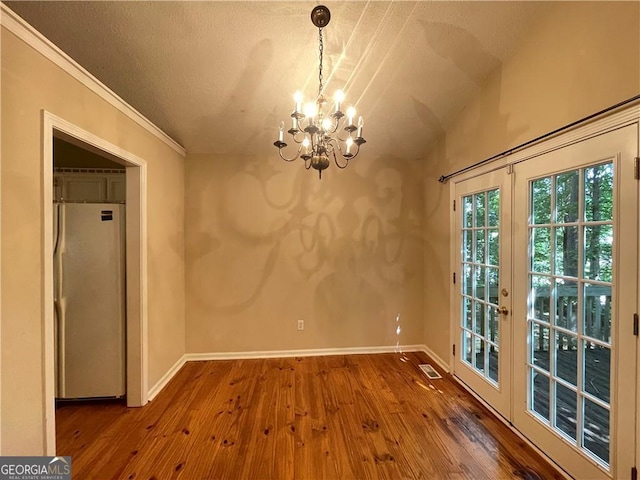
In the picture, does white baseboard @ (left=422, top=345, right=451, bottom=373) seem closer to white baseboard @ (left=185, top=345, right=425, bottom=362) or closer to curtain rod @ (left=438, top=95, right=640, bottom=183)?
white baseboard @ (left=185, top=345, right=425, bottom=362)

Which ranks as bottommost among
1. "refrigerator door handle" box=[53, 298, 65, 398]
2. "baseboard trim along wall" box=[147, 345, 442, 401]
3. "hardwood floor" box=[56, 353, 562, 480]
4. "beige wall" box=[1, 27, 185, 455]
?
"hardwood floor" box=[56, 353, 562, 480]

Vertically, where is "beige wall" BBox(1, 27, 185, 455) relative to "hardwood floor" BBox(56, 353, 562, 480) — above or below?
above

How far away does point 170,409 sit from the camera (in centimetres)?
230

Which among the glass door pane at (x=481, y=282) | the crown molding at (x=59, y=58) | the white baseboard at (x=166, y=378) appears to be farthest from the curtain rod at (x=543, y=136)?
the white baseboard at (x=166, y=378)

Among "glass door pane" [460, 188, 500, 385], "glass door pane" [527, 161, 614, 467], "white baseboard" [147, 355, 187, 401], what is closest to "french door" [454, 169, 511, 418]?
"glass door pane" [460, 188, 500, 385]

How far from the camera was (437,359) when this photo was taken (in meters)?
3.12

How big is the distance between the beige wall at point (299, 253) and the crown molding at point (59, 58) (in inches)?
43.6

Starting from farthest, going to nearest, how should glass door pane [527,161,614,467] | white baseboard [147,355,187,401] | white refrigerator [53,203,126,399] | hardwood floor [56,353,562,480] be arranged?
white baseboard [147,355,187,401] < white refrigerator [53,203,126,399] < hardwood floor [56,353,562,480] < glass door pane [527,161,614,467]

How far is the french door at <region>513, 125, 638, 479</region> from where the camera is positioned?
4.49ft

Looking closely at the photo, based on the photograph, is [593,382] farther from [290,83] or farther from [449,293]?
[290,83]

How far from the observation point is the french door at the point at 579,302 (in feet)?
4.49

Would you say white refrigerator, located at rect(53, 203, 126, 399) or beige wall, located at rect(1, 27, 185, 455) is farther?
white refrigerator, located at rect(53, 203, 126, 399)

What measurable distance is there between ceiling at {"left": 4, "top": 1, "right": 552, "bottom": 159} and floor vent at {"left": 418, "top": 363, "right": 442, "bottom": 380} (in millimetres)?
2675

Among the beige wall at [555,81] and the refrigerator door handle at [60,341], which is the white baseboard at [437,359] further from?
the refrigerator door handle at [60,341]
